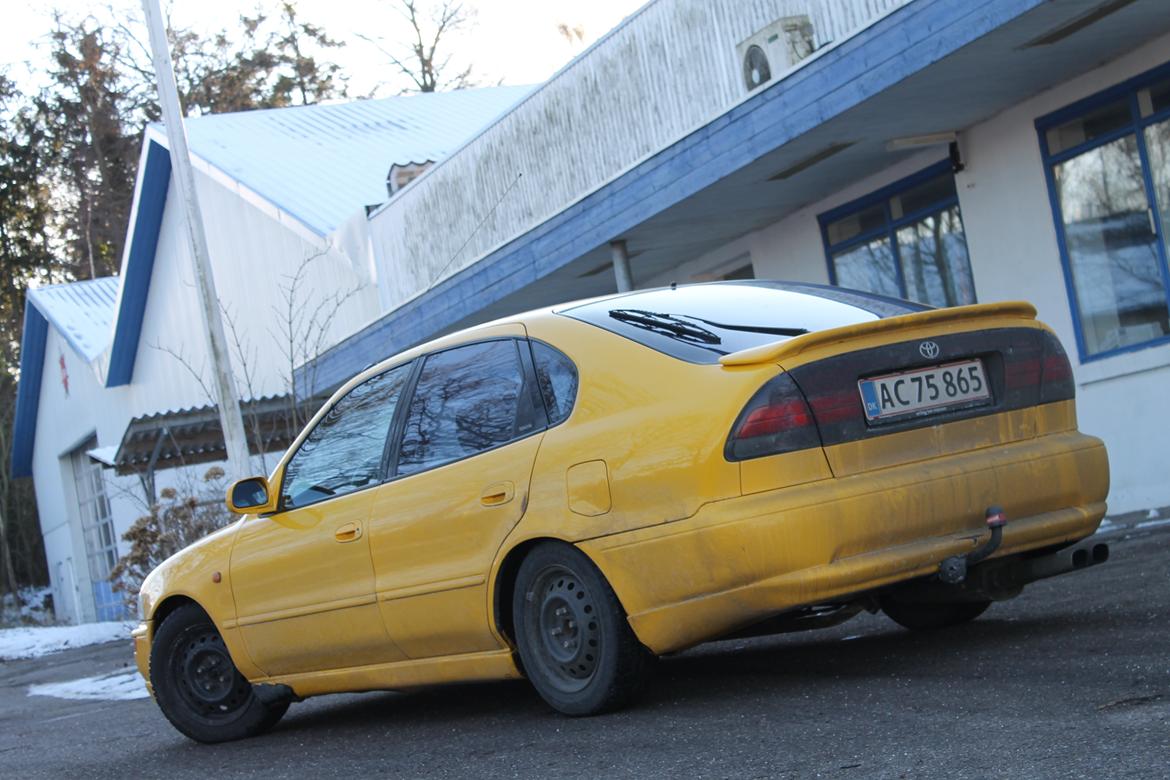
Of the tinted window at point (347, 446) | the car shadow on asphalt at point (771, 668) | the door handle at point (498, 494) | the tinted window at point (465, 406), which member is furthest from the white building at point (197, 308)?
the door handle at point (498, 494)

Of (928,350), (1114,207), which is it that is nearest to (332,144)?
(1114,207)

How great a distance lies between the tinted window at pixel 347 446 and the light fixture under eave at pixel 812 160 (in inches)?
241

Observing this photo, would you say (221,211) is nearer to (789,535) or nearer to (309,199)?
(309,199)

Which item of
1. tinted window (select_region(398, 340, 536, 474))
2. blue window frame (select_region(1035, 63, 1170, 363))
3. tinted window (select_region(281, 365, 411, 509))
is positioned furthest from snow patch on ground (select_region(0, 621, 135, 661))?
tinted window (select_region(398, 340, 536, 474))

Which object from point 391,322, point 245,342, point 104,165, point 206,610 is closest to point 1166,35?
point 206,610

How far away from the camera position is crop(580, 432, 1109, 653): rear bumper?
487 cm

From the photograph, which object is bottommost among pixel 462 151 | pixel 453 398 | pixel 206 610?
pixel 206 610

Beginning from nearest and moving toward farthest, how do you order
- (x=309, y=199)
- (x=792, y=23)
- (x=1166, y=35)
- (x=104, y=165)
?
(x=1166, y=35)
(x=792, y=23)
(x=309, y=199)
(x=104, y=165)

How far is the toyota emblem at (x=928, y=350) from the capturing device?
530cm

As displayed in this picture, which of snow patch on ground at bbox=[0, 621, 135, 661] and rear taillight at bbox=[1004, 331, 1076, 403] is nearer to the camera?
rear taillight at bbox=[1004, 331, 1076, 403]

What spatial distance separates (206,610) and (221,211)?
21.2 m

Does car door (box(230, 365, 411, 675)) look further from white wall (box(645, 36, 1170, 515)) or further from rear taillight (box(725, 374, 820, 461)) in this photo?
white wall (box(645, 36, 1170, 515))

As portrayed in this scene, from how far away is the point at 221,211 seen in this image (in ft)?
89.0

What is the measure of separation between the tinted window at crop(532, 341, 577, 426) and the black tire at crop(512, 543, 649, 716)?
494 millimetres
